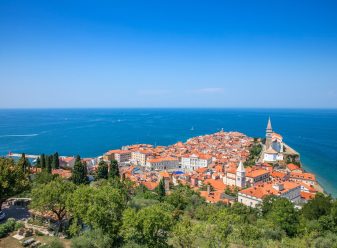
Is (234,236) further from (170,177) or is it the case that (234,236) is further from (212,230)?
(170,177)

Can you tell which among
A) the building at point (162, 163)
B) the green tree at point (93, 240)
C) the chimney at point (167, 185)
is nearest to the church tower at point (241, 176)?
the chimney at point (167, 185)

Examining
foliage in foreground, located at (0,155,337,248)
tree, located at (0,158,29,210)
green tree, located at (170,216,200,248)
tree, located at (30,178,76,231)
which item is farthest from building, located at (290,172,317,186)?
tree, located at (0,158,29,210)

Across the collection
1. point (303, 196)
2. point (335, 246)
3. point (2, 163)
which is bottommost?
→ point (303, 196)

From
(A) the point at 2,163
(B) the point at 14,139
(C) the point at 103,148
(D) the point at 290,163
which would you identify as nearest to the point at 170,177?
(D) the point at 290,163

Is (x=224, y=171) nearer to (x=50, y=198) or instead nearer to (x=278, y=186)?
(x=278, y=186)

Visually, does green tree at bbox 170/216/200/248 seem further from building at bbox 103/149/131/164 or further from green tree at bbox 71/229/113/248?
building at bbox 103/149/131/164

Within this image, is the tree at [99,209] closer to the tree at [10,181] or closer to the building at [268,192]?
the tree at [10,181]
